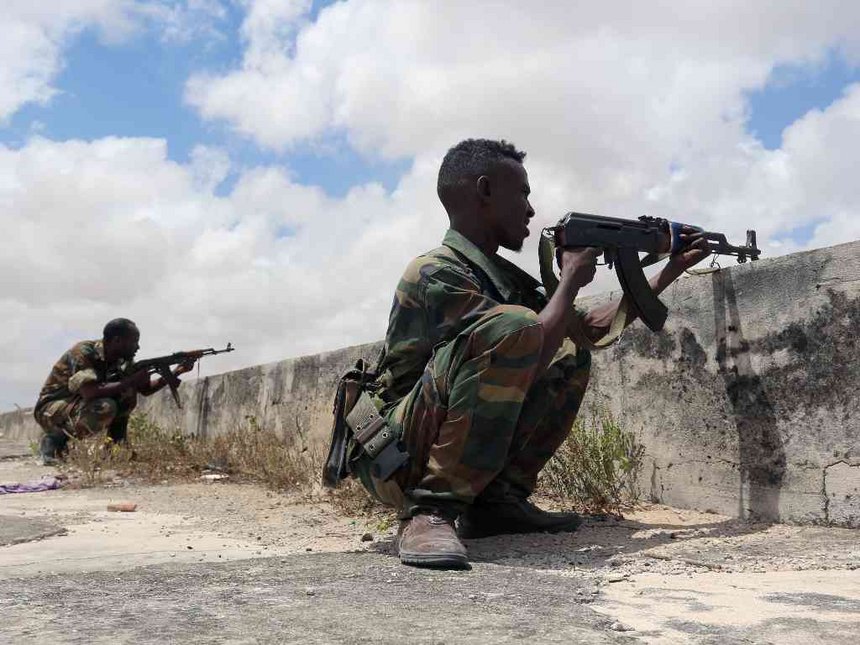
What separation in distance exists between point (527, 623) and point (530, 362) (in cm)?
91

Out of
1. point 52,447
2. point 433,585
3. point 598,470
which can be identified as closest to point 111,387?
point 52,447

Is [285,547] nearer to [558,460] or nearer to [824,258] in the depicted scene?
[558,460]

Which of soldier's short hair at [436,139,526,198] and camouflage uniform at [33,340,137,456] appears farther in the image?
camouflage uniform at [33,340,137,456]

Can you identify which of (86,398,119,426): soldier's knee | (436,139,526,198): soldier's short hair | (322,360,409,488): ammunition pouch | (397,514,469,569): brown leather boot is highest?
(436,139,526,198): soldier's short hair

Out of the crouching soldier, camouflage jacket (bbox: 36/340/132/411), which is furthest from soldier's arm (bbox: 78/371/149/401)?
camouflage jacket (bbox: 36/340/132/411)

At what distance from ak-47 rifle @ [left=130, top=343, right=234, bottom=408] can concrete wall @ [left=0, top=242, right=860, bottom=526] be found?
4685 mm

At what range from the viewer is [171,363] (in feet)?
24.5

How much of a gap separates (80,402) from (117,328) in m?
0.68

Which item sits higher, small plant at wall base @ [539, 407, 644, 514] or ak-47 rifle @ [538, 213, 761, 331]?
ak-47 rifle @ [538, 213, 761, 331]

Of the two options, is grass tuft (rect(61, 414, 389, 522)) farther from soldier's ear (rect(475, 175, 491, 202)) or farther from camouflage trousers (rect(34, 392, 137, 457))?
soldier's ear (rect(475, 175, 491, 202))

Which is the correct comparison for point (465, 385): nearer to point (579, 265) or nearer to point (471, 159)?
point (579, 265)

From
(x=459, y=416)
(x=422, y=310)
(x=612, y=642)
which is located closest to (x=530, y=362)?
(x=459, y=416)

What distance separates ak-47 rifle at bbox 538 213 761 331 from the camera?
2.71 metres

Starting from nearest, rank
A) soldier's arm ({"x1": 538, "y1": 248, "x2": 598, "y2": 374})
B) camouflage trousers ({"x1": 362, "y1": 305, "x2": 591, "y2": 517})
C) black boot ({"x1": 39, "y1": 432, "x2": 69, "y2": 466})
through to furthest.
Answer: camouflage trousers ({"x1": 362, "y1": 305, "x2": 591, "y2": 517})
soldier's arm ({"x1": 538, "y1": 248, "x2": 598, "y2": 374})
black boot ({"x1": 39, "y1": 432, "x2": 69, "y2": 466})
